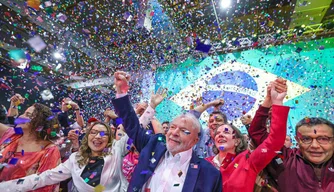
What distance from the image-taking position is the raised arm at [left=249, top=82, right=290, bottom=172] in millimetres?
1658

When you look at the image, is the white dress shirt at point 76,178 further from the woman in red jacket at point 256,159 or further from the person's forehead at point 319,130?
the person's forehead at point 319,130

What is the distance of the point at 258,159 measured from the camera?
5.62 ft

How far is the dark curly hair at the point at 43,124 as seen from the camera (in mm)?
2367

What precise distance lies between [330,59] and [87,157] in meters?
5.71

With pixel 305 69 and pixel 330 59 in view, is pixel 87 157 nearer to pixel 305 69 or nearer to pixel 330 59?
pixel 305 69

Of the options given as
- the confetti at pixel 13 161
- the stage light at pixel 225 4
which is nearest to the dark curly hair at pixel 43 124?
the confetti at pixel 13 161

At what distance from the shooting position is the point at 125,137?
2398 millimetres

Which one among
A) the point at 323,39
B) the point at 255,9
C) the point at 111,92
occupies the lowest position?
the point at 111,92

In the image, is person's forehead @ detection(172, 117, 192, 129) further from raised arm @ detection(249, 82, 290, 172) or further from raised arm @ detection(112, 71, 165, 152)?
raised arm @ detection(249, 82, 290, 172)

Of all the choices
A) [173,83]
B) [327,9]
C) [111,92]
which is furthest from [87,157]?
[111,92]

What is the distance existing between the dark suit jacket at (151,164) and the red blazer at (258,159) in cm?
17

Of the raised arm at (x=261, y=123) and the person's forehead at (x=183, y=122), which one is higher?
the raised arm at (x=261, y=123)

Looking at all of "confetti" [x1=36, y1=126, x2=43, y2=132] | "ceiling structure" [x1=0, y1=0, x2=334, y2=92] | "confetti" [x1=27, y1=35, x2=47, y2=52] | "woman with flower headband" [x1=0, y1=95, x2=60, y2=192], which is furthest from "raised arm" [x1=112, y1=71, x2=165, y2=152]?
"confetti" [x1=27, y1=35, x2=47, y2=52]

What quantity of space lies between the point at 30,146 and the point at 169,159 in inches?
58.6
